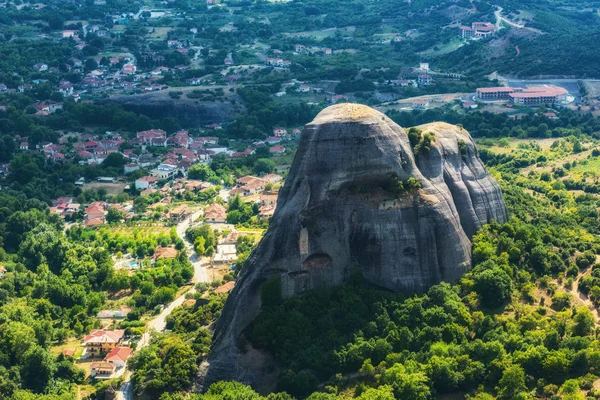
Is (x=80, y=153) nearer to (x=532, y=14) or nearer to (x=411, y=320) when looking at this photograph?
(x=411, y=320)

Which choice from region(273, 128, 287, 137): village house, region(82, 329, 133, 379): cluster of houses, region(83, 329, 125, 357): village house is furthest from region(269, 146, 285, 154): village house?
region(83, 329, 125, 357): village house

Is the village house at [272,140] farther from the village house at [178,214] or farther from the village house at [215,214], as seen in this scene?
the village house at [178,214]

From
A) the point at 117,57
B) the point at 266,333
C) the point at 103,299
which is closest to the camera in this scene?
the point at 266,333

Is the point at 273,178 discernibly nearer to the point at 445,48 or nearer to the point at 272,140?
the point at 272,140

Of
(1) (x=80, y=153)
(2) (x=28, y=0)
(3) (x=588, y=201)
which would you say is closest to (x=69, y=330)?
(3) (x=588, y=201)

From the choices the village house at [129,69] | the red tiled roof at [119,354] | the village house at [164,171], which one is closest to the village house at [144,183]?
the village house at [164,171]
